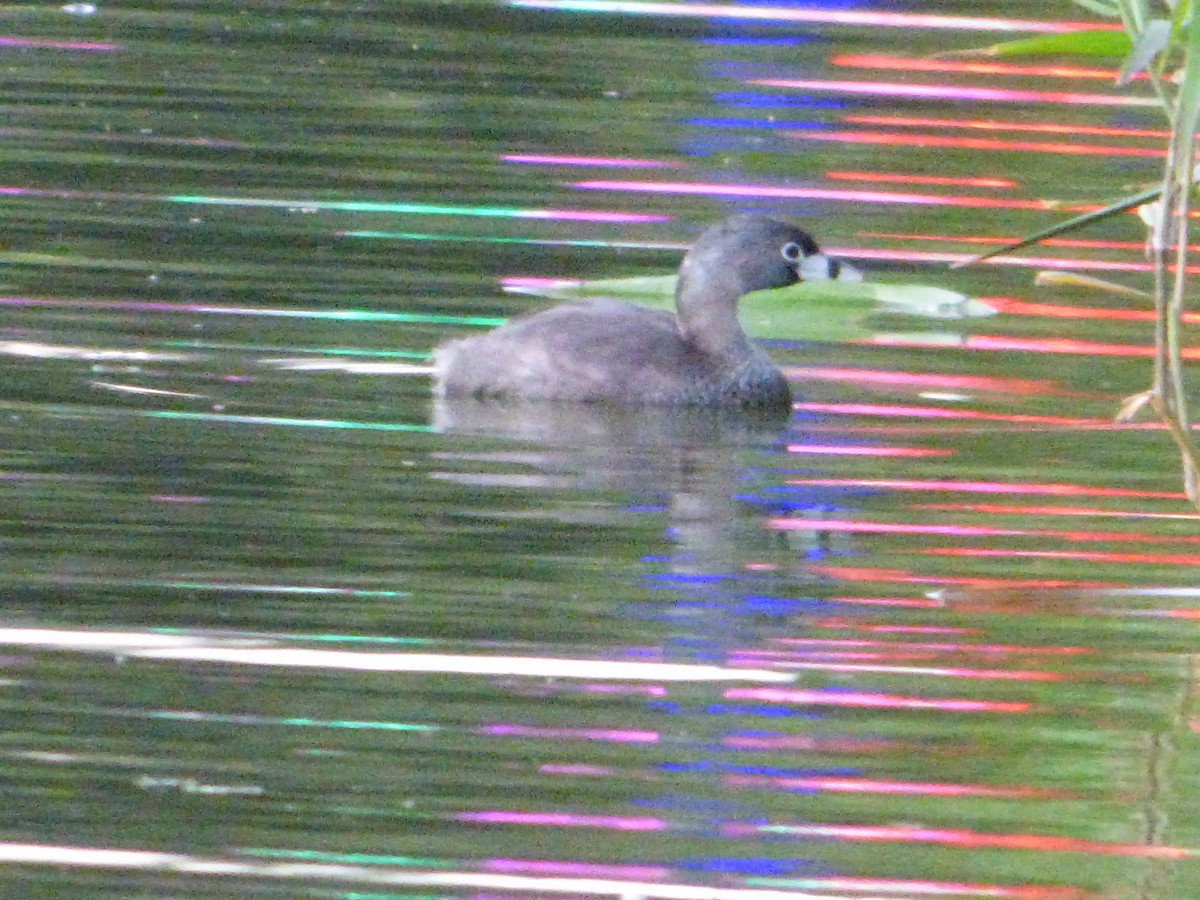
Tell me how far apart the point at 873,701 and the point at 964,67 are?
32.0 ft

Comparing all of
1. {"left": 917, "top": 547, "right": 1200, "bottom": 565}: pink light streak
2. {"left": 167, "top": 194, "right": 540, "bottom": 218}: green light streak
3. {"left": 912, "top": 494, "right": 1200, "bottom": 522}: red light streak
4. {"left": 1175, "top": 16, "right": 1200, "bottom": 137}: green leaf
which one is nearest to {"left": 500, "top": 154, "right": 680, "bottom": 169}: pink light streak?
{"left": 167, "top": 194, "right": 540, "bottom": 218}: green light streak

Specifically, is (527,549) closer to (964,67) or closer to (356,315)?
(356,315)

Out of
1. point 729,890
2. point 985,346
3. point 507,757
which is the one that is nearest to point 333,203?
point 985,346

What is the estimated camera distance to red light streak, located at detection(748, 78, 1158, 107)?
1481 centimetres

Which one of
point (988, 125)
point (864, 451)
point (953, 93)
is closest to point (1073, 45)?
point (864, 451)

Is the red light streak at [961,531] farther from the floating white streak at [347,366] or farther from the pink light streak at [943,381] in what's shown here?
the floating white streak at [347,366]

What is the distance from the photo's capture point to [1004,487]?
8375 millimetres

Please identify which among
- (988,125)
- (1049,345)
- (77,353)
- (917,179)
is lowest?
(1049,345)

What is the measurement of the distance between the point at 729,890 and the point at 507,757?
781 mm

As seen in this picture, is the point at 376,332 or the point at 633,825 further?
the point at 376,332

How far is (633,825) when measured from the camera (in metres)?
5.57

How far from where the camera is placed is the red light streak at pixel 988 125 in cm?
1410

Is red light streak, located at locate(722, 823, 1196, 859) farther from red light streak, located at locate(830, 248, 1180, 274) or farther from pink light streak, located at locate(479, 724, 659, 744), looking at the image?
red light streak, located at locate(830, 248, 1180, 274)

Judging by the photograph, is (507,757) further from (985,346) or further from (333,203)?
(333,203)
